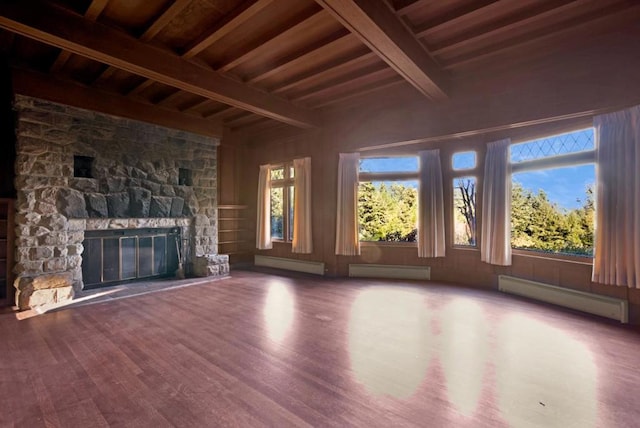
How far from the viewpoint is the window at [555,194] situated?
3.91 m

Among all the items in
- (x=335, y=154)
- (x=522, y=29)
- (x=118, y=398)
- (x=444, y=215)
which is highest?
(x=522, y=29)

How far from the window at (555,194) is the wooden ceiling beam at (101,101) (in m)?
5.68

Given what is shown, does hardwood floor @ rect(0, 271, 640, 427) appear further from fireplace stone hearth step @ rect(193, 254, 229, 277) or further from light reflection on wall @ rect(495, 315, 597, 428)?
fireplace stone hearth step @ rect(193, 254, 229, 277)

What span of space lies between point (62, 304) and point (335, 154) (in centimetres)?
485

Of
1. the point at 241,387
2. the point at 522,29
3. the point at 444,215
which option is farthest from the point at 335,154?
the point at 241,387

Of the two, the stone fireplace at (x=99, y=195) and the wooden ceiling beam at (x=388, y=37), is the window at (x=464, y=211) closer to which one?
the wooden ceiling beam at (x=388, y=37)

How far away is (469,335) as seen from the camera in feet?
10.1

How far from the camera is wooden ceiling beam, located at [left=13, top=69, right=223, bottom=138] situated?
419cm

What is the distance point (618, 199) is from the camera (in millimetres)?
3395

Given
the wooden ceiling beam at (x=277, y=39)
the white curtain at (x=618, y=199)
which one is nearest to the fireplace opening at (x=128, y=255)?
the wooden ceiling beam at (x=277, y=39)

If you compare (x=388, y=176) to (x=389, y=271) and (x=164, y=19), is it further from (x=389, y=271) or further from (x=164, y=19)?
(x=164, y=19)

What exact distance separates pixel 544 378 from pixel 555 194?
2.91m

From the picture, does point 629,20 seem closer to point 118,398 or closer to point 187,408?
point 187,408

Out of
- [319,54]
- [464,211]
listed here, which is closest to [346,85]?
[319,54]
